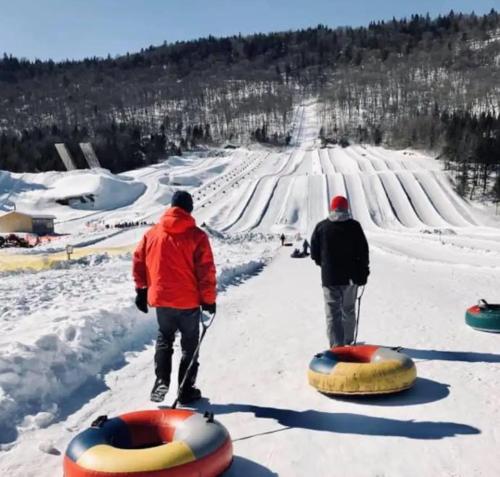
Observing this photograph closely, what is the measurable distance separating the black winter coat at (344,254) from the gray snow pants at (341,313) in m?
0.11

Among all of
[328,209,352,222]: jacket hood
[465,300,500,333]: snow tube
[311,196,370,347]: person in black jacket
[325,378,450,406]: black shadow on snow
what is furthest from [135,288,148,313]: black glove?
[465,300,500,333]: snow tube

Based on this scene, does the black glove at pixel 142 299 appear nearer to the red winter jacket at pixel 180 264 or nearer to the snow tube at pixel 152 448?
the red winter jacket at pixel 180 264

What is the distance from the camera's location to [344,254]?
6.62 metres

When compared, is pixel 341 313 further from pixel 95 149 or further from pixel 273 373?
pixel 95 149

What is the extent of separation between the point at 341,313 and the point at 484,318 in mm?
2503

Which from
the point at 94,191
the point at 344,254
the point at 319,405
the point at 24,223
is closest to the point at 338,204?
the point at 344,254

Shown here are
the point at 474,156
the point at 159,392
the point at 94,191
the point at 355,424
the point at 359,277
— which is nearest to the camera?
the point at 355,424

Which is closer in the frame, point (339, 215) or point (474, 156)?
point (339, 215)

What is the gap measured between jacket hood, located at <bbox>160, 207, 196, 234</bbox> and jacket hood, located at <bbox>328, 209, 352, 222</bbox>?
2.06 m

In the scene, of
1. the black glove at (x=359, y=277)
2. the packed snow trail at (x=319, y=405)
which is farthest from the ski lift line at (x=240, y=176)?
the black glove at (x=359, y=277)

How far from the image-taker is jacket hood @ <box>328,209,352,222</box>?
260 inches

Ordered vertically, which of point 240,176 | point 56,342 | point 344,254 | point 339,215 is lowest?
point 240,176

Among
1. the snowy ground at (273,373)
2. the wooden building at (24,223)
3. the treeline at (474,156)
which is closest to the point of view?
the snowy ground at (273,373)

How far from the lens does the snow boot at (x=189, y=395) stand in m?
5.29
